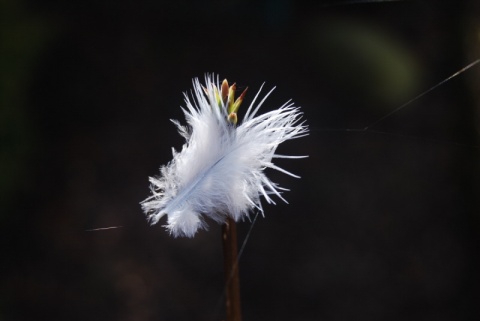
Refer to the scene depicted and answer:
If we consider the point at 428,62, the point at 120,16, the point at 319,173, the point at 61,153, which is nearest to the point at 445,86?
the point at 428,62

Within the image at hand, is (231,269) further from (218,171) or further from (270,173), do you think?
(270,173)

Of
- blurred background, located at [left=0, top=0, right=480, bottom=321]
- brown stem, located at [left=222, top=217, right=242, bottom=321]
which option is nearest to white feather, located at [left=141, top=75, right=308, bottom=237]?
brown stem, located at [left=222, top=217, right=242, bottom=321]

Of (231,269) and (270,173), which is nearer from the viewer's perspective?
(231,269)

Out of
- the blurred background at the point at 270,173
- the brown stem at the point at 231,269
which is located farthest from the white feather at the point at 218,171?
the blurred background at the point at 270,173

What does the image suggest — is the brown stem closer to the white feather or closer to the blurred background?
the white feather

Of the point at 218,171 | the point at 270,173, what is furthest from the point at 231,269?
the point at 270,173

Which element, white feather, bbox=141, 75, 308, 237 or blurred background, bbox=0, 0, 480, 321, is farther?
blurred background, bbox=0, 0, 480, 321

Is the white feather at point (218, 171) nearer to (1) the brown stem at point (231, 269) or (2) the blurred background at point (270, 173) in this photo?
(1) the brown stem at point (231, 269)
